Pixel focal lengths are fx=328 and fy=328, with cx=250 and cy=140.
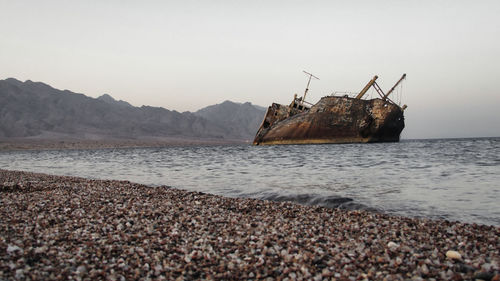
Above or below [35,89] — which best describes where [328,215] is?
below

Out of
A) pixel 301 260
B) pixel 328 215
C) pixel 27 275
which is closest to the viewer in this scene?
pixel 27 275

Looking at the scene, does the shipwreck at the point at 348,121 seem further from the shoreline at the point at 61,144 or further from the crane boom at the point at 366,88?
the shoreline at the point at 61,144

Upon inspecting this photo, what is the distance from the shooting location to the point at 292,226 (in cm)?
700

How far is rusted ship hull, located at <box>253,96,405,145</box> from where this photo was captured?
46.6 m

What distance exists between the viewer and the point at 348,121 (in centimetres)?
4734

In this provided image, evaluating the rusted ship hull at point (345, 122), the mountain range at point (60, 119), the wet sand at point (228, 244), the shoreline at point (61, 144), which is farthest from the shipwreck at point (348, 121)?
the mountain range at point (60, 119)

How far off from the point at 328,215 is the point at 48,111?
192916 millimetres

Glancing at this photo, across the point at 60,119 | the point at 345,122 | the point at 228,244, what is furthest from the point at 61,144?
the point at 228,244

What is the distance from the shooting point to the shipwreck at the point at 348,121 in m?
46.6

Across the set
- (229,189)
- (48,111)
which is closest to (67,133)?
(48,111)

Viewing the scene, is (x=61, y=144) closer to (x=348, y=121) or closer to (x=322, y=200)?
(x=348, y=121)

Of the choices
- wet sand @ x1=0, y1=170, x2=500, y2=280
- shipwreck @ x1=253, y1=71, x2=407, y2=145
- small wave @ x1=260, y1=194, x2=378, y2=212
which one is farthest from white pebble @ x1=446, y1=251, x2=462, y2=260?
shipwreck @ x1=253, y1=71, x2=407, y2=145

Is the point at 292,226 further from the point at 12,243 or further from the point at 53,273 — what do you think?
the point at 12,243

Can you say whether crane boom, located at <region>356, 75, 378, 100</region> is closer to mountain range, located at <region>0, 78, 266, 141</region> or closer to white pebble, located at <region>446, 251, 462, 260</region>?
white pebble, located at <region>446, 251, 462, 260</region>
